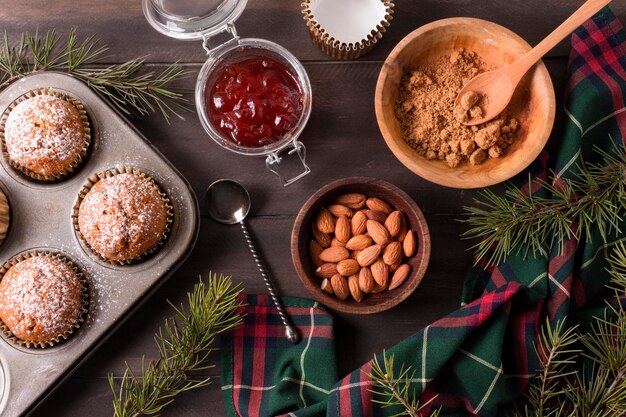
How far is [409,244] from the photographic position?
139cm

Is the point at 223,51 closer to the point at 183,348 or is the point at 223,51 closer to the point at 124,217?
the point at 124,217

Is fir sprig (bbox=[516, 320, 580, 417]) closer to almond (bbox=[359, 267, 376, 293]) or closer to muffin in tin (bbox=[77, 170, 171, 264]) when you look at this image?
almond (bbox=[359, 267, 376, 293])

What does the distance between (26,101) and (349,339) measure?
94cm

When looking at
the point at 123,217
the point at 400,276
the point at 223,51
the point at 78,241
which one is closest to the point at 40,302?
the point at 78,241

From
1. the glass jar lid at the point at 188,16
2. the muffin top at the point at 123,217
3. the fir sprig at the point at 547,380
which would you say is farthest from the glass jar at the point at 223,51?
the fir sprig at the point at 547,380

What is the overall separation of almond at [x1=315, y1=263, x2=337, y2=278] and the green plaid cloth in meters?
0.09

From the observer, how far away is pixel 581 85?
1.39 meters

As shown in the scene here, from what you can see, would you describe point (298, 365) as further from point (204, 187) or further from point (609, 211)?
point (609, 211)

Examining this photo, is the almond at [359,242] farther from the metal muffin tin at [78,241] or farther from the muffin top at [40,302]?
the muffin top at [40,302]

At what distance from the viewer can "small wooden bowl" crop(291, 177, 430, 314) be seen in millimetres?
1343

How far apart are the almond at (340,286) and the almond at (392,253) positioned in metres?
0.11

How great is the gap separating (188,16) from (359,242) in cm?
68

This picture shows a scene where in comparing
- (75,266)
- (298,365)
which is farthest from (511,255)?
(75,266)

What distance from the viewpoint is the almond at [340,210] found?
56.0 inches
